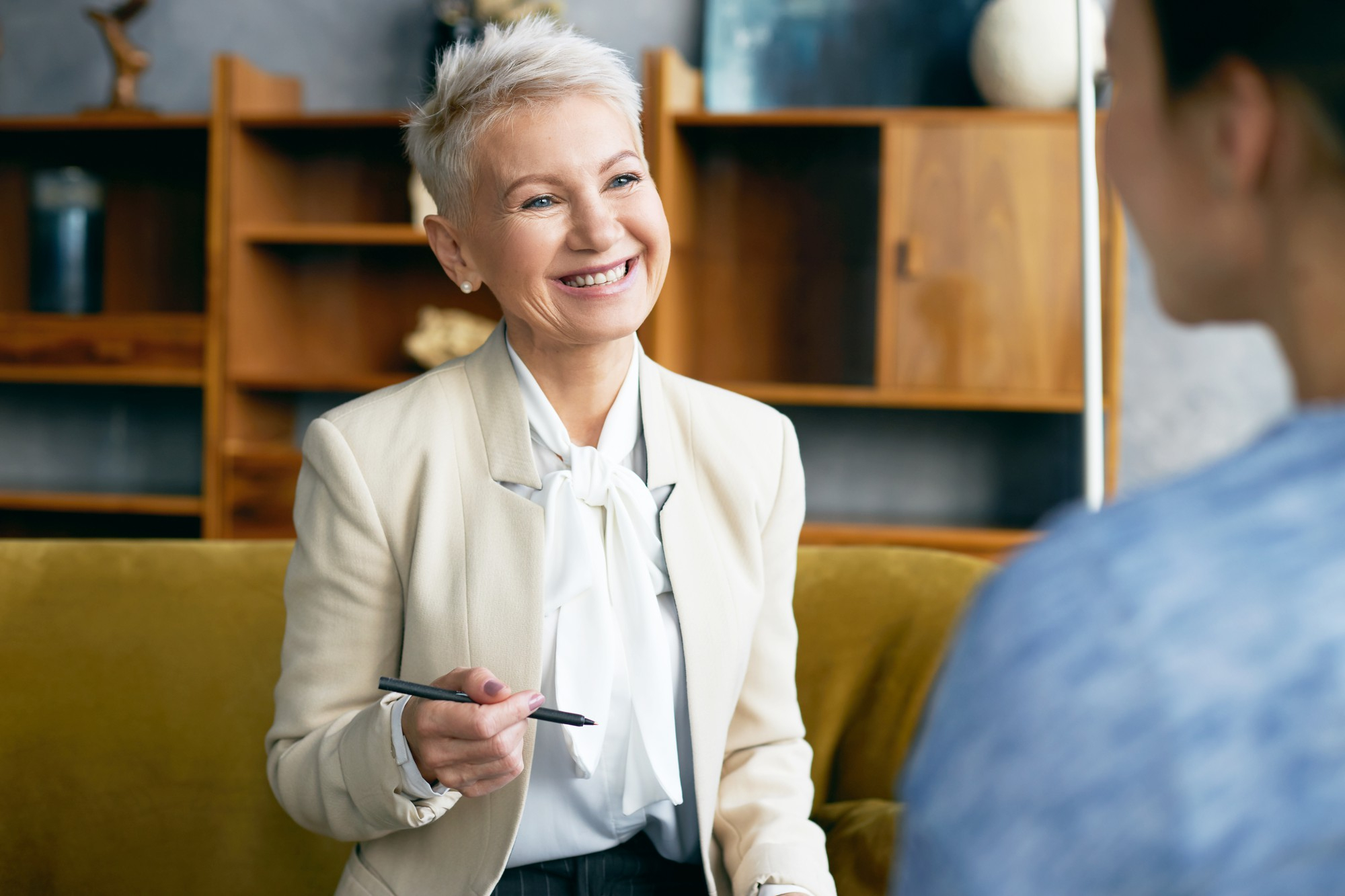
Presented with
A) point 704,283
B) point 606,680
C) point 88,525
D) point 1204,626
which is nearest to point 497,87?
point 606,680

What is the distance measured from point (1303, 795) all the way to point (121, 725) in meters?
1.57

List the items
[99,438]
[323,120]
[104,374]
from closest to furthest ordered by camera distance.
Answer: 1. [323,120]
2. [104,374]
3. [99,438]

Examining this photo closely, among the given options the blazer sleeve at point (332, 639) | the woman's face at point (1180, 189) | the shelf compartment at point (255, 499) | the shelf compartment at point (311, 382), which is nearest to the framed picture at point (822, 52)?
the shelf compartment at point (311, 382)

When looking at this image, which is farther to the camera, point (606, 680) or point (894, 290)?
point (894, 290)

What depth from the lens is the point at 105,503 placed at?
3172 millimetres

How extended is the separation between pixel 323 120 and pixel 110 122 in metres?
0.63

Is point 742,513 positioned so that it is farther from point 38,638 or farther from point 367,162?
point 367,162

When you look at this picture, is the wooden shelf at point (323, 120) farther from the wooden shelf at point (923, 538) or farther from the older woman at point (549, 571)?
the older woman at point (549, 571)

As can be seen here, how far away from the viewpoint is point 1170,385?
3152 mm

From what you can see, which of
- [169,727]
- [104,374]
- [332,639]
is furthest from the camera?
[104,374]

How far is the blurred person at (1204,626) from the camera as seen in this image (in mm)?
356

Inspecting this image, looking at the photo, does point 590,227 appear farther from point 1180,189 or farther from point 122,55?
point 122,55

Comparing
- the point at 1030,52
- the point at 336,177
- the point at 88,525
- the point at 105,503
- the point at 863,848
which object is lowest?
the point at 863,848

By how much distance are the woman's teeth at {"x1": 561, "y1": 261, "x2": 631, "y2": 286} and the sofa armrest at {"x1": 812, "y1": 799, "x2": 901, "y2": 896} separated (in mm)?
731
